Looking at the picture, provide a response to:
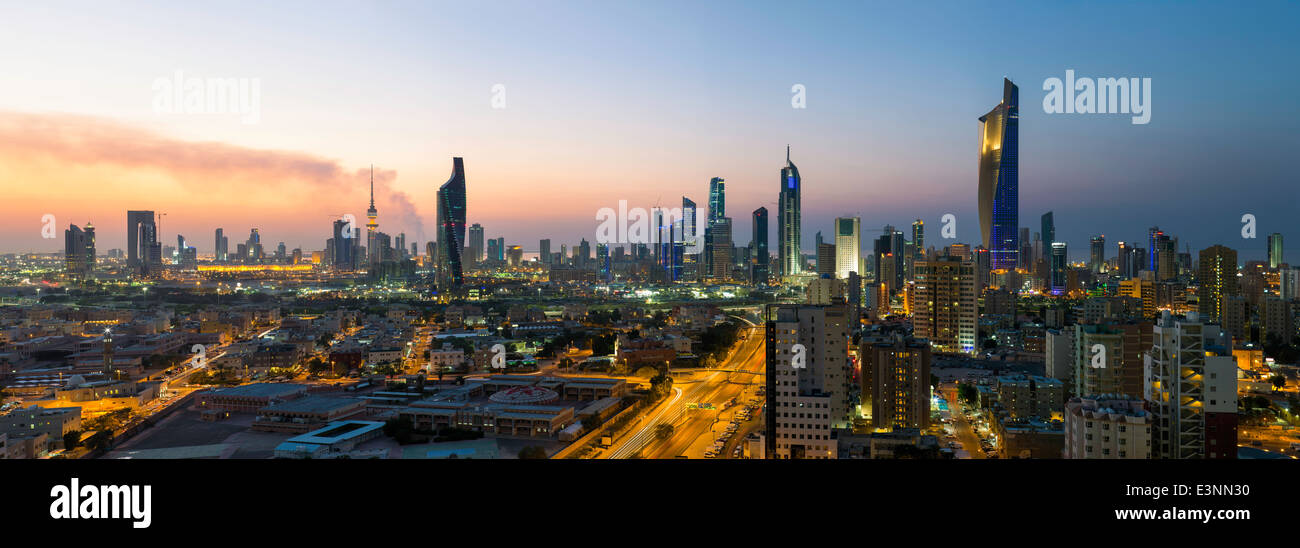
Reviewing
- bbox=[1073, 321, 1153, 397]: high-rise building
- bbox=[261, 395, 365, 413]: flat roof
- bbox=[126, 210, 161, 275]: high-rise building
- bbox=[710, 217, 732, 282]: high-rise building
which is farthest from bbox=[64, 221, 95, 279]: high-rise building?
bbox=[710, 217, 732, 282]: high-rise building

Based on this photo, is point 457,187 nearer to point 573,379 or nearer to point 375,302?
point 375,302

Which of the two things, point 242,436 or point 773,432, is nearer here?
point 773,432

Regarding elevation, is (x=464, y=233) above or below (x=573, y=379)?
above

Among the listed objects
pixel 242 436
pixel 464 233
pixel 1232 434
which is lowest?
pixel 242 436

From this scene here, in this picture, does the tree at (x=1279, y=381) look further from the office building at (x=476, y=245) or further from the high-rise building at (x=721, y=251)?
the office building at (x=476, y=245)

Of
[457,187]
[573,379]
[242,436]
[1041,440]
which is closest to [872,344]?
[1041,440]

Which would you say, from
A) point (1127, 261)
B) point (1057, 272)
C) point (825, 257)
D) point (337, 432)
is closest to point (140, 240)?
point (337, 432)

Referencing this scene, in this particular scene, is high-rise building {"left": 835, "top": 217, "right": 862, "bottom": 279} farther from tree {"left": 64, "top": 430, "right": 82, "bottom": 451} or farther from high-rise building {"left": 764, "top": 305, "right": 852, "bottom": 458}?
tree {"left": 64, "top": 430, "right": 82, "bottom": 451}
